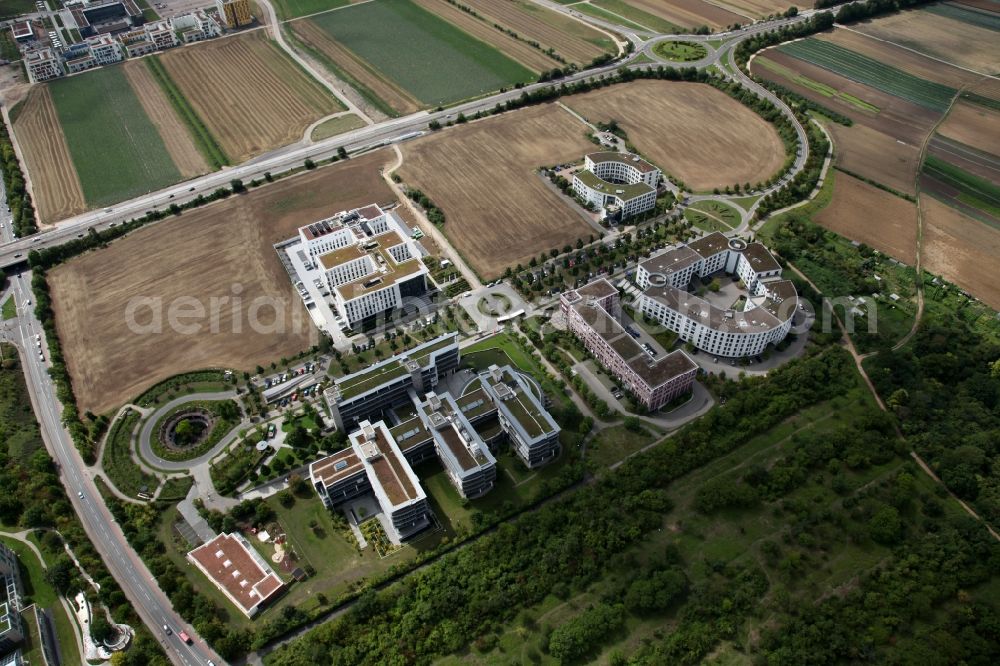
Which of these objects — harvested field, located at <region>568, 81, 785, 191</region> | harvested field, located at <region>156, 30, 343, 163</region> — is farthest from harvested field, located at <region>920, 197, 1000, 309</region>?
harvested field, located at <region>156, 30, 343, 163</region>

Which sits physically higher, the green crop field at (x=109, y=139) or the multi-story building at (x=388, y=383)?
the green crop field at (x=109, y=139)

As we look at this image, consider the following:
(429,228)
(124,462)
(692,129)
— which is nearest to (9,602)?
(124,462)

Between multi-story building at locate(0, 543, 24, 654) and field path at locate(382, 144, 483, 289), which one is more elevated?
field path at locate(382, 144, 483, 289)

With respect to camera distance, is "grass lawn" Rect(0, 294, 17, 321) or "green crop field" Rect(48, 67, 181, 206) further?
"green crop field" Rect(48, 67, 181, 206)

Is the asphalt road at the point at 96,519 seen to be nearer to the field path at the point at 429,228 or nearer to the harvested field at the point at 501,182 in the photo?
the field path at the point at 429,228

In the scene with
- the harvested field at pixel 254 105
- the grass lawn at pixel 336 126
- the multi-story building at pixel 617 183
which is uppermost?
the harvested field at pixel 254 105

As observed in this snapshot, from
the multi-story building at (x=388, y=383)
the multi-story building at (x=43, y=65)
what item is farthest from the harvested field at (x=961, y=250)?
the multi-story building at (x=43, y=65)

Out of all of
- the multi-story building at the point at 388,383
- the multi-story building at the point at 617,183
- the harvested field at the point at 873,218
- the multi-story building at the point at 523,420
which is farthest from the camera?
the multi-story building at the point at 617,183

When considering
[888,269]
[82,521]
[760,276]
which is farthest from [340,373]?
[888,269]

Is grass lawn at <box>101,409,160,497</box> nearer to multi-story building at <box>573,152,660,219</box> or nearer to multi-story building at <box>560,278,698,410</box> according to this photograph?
multi-story building at <box>560,278,698,410</box>
